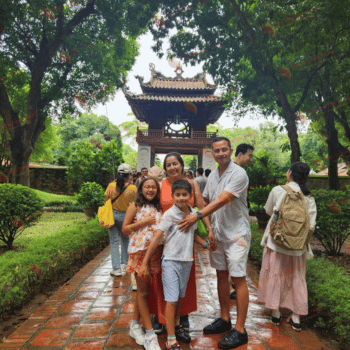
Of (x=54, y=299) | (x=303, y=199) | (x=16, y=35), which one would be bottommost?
(x=54, y=299)

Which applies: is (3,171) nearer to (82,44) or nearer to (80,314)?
(82,44)

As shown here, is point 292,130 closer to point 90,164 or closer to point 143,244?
point 143,244

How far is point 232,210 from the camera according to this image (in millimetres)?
2582

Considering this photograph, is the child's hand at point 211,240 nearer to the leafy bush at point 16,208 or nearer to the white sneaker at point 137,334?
the white sneaker at point 137,334

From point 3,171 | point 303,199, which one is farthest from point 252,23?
point 3,171

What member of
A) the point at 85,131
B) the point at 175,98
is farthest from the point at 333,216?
the point at 85,131

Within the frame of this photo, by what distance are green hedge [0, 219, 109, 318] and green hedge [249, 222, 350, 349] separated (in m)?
2.96

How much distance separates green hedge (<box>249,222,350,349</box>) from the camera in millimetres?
2443

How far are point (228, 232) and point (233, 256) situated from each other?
21cm

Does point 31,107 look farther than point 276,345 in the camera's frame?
Yes

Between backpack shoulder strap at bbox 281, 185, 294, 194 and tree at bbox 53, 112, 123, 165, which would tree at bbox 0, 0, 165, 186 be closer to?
backpack shoulder strap at bbox 281, 185, 294, 194

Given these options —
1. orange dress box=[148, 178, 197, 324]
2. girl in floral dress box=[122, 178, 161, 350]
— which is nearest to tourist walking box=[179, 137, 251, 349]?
orange dress box=[148, 178, 197, 324]

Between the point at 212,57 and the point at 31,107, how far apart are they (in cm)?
735

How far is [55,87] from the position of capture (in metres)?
12.6
